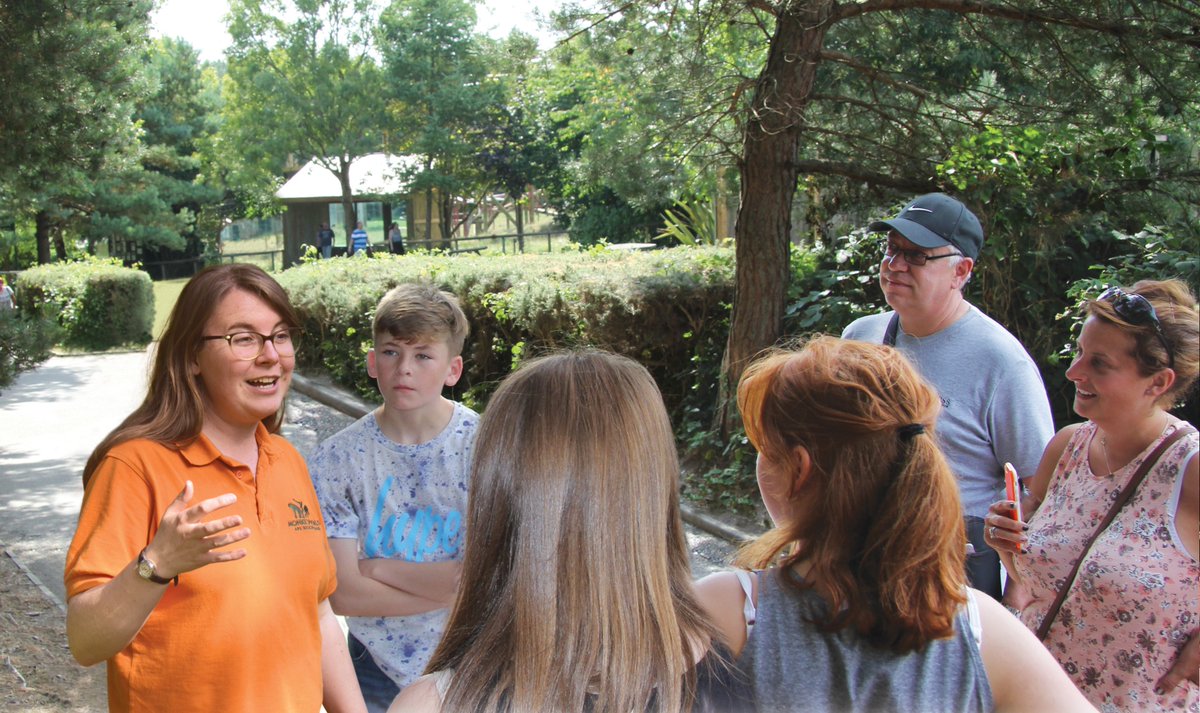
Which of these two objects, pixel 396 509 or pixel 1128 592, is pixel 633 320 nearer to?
pixel 396 509

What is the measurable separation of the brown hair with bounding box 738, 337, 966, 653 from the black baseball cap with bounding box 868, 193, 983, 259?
1678mm

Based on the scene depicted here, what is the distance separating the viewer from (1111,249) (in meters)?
6.19

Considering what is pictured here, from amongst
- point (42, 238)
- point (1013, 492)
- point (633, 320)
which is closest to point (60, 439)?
point (633, 320)

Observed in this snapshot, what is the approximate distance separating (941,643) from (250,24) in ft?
141

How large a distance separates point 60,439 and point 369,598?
9.67m

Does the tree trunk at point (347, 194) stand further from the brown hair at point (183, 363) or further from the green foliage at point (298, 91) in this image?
the brown hair at point (183, 363)

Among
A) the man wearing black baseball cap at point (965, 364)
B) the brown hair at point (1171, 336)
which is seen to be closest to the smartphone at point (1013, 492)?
the brown hair at point (1171, 336)

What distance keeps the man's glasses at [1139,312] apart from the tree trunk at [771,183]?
13.9 feet

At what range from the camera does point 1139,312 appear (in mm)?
2521

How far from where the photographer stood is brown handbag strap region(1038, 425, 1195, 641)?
249 cm

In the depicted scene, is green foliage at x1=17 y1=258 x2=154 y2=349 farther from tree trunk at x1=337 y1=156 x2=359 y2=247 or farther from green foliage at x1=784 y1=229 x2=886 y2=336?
tree trunk at x1=337 y1=156 x2=359 y2=247

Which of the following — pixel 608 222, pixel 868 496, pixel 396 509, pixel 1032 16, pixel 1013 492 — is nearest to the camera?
pixel 868 496

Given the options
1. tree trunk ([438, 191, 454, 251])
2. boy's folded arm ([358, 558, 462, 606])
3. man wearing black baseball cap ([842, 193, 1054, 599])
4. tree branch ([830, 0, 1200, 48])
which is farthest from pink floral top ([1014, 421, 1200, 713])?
tree trunk ([438, 191, 454, 251])

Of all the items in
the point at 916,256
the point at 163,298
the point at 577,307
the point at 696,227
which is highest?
the point at 696,227
